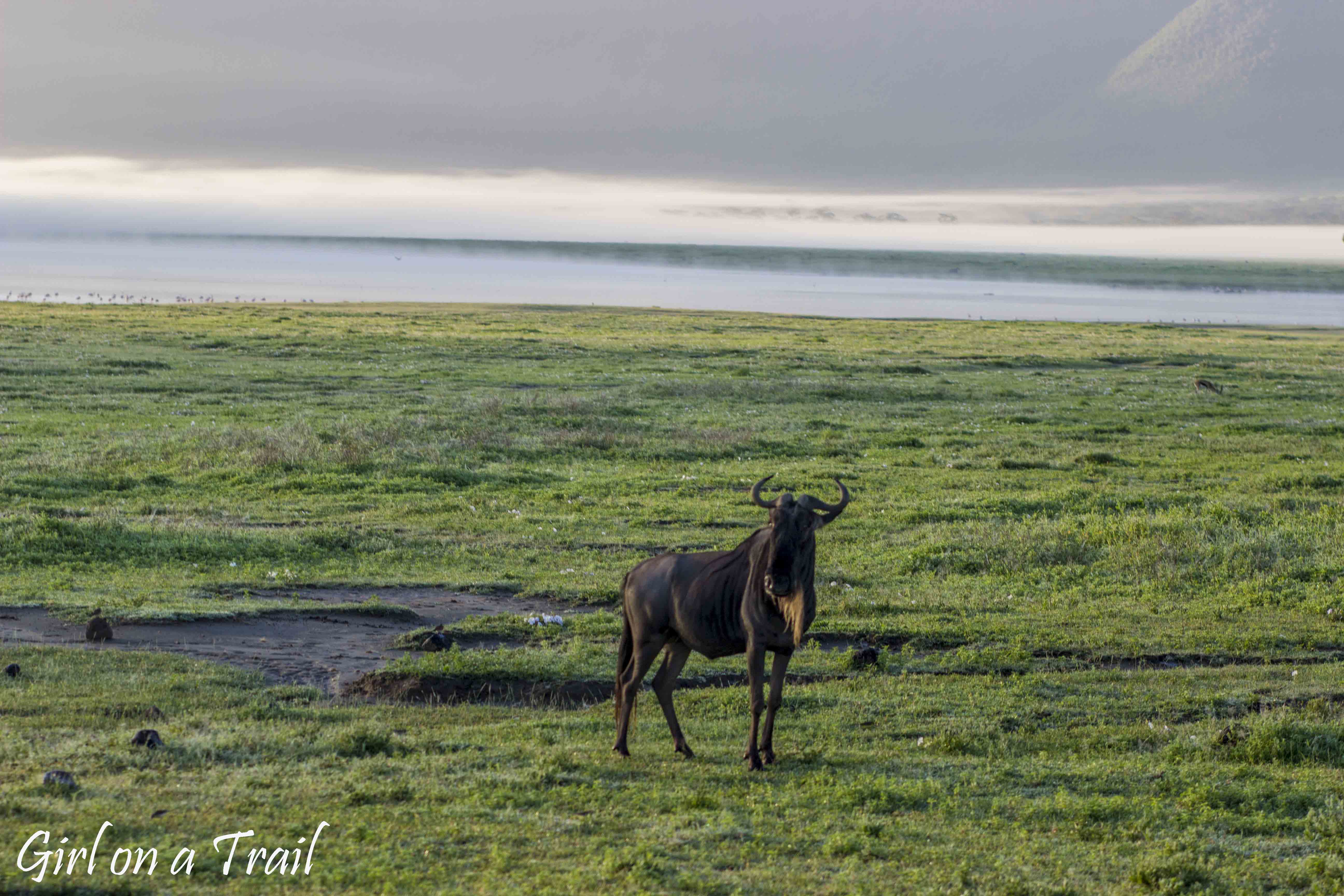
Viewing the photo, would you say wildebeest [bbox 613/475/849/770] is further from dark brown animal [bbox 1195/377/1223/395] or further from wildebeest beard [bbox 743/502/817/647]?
dark brown animal [bbox 1195/377/1223/395]

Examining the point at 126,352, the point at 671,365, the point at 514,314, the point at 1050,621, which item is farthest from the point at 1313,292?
the point at 1050,621

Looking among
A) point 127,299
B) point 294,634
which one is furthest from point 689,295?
point 294,634

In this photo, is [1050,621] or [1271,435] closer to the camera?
[1050,621]

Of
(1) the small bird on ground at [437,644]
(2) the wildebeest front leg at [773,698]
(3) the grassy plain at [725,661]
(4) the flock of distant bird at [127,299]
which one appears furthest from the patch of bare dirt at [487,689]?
(4) the flock of distant bird at [127,299]

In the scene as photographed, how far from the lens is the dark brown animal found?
1698 inches

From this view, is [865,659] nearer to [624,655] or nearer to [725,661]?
[725,661]

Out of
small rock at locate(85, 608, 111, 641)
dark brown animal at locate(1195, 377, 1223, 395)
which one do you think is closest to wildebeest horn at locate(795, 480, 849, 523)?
small rock at locate(85, 608, 111, 641)

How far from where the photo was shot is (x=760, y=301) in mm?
135375

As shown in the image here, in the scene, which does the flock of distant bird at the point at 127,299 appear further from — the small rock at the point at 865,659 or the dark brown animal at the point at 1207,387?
the small rock at the point at 865,659

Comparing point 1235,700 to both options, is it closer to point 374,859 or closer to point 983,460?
point 374,859

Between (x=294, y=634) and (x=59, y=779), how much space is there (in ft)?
19.3

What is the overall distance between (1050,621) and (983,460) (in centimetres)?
1262

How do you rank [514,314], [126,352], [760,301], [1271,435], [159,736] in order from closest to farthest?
1. [159,736]
2. [1271,435]
3. [126,352]
4. [514,314]
5. [760,301]

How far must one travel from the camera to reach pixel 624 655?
992 centimetres
